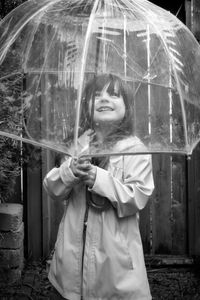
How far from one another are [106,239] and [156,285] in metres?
1.92

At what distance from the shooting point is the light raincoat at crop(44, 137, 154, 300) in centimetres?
236

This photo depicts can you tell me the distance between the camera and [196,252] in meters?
4.49

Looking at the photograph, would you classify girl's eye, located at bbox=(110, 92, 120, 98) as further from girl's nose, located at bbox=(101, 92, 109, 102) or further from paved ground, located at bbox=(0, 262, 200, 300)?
paved ground, located at bbox=(0, 262, 200, 300)

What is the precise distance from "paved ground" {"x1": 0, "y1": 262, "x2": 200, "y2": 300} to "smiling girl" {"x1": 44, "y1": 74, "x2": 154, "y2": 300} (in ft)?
4.49

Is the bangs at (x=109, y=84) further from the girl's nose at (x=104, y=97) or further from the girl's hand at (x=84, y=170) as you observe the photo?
the girl's hand at (x=84, y=170)

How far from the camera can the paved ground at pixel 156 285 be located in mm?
3783

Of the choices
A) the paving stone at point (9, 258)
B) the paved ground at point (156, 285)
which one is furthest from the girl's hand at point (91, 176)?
the paving stone at point (9, 258)

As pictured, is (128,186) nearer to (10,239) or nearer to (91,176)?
(91,176)

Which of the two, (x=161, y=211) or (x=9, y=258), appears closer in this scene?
(x=9, y=258)

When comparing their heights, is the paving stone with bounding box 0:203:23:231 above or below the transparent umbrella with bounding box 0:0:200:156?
below

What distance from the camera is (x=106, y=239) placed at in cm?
238

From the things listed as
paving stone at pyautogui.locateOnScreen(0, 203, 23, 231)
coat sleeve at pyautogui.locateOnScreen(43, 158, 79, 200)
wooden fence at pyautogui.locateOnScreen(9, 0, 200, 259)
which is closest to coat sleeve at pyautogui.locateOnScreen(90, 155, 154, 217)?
coat sleeve at pyautogui.locateOnScreen(43, 158, 79, 200)

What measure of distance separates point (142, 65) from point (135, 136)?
1.13ft

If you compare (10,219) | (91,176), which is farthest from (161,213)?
(91,176)
